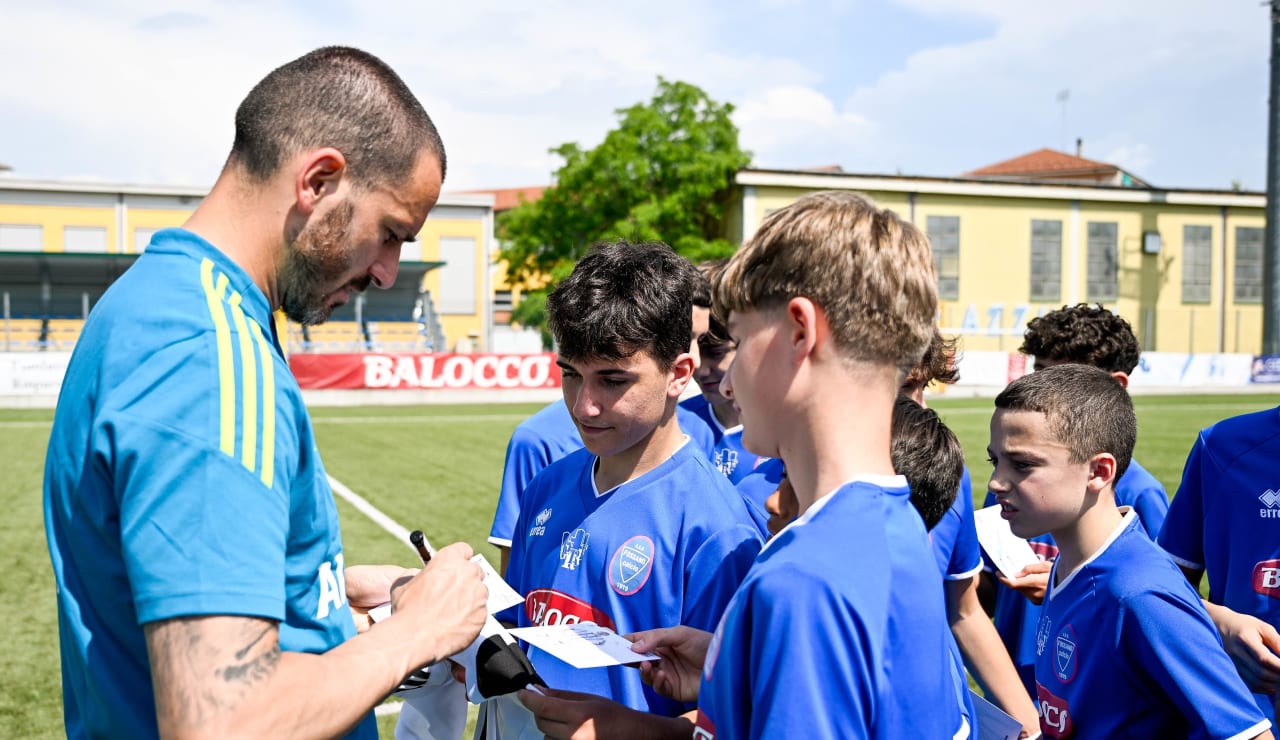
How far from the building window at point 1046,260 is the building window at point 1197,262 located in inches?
254

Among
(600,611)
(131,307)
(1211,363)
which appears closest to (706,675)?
(600,611)

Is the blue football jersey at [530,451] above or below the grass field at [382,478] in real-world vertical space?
above

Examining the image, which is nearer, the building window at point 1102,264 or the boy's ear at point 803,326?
the boy's ear at point 803,326

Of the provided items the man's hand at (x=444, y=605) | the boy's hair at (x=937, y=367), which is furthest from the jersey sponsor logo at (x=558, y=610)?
the boy's hair at (x=937, y=367)

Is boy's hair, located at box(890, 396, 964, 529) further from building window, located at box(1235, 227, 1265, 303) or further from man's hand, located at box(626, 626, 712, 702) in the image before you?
building window, located at box(1235, 227, 1265, 303)

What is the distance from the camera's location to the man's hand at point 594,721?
2.05 metres

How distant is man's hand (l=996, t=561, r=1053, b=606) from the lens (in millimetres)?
3213

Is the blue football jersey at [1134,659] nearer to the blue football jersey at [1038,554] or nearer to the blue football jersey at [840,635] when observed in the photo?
the blue football jersey at [1038,554]

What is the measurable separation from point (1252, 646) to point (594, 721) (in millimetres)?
1996

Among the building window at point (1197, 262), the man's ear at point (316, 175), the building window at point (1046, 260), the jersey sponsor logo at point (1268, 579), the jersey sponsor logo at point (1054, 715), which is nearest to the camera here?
the man's ear at point (316, 175)

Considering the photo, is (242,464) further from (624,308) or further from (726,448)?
(726,448)

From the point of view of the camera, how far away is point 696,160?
42.7 m

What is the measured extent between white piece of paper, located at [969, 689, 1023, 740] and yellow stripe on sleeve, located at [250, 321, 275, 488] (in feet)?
5.87

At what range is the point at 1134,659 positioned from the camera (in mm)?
2398
